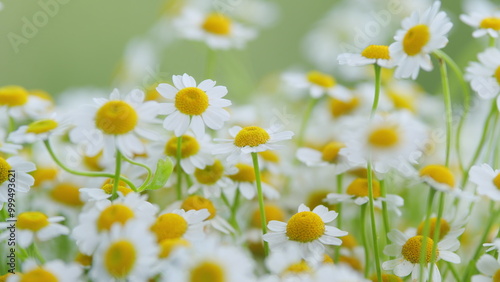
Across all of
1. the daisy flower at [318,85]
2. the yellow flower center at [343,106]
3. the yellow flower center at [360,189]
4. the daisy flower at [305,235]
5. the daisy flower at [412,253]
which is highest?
the daisy flower at [318,85]

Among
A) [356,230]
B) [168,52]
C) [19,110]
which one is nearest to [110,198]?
[19,110]

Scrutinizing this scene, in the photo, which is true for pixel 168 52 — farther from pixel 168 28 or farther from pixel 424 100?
pixel 424 100

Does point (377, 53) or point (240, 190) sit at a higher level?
point (377, 53)

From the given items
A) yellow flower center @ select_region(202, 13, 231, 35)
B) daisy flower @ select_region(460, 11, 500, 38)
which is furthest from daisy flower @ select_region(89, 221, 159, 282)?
yellow flower center @ select_region(202, 13, 231, 35)

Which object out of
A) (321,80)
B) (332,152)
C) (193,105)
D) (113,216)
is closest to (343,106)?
(321,80)

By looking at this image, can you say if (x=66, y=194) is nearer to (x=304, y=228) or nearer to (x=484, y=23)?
(x=304, y=228)

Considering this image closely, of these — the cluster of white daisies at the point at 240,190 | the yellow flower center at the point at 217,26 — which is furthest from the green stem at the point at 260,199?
the yellow flower center at the point at 217,26

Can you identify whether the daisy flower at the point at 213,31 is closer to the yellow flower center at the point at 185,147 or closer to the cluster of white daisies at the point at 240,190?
the cluster of white daisies at the point at 240,190
